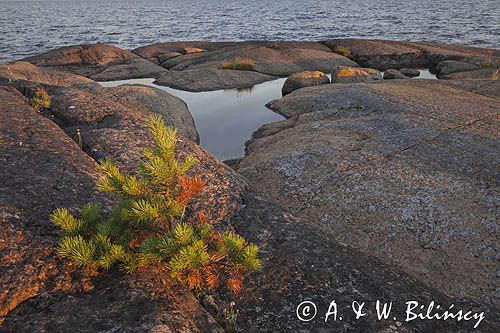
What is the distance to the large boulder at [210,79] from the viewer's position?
30966mm

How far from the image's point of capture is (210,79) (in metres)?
31.7

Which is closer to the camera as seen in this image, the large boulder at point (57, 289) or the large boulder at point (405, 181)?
the large boulder at point (57, 289)

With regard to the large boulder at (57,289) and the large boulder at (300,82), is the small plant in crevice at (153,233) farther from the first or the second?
the large boulder at (300,82)

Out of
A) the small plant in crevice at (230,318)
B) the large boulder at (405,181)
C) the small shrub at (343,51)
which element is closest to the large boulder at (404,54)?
the small shrub at (343,51)

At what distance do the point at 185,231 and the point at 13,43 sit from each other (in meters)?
75.5

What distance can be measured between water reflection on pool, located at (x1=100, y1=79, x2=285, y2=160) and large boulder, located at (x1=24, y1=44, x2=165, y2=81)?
8185 mm

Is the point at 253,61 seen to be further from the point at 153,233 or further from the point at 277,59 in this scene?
the point at 153,233

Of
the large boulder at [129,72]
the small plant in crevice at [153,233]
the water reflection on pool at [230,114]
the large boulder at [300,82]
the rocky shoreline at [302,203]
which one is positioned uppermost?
the small plant in crevice at [153,233]

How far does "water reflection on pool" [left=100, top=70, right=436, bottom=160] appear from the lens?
19.5 meters

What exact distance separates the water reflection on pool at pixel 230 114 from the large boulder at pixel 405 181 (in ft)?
5.88

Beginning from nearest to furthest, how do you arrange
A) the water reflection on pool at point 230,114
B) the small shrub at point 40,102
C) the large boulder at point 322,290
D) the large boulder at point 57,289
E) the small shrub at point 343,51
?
the large boulder at point 57,289 → the large boulder at point 322,290 → the small shrub at point 40,102 → the water reflection on pool at point 230,114 → the small shrub at point 343,51

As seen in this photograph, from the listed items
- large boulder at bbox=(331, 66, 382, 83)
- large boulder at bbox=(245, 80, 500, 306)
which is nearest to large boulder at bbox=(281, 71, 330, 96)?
large boulder at bbox=(331, 66, 382, 83)

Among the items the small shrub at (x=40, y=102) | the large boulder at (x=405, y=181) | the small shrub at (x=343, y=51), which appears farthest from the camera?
the small shrub at (x=343, y=51)

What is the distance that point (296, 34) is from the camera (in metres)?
73.9
